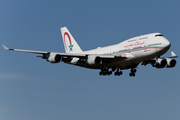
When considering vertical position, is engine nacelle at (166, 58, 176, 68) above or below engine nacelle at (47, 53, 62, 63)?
below

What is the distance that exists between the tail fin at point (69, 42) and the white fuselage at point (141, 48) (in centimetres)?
1491

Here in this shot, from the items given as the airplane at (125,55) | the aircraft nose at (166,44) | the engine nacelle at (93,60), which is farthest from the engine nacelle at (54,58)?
the aircraft nose at (166,44)

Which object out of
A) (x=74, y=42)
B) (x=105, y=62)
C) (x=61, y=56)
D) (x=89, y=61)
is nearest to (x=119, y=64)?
(x=105, y=62)

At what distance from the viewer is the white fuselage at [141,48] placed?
50906 mm

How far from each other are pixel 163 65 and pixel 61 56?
1888cm

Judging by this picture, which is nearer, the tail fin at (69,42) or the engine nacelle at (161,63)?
the engine nacelle at (161,63)

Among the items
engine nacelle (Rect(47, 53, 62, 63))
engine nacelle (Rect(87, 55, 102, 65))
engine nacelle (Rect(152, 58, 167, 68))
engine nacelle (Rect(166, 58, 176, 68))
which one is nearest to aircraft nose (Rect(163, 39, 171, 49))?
engine nacelle (Rect(152, 58, 167, 68))

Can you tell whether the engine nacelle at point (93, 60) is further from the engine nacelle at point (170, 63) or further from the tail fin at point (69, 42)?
the tail fin at point (69, 42)

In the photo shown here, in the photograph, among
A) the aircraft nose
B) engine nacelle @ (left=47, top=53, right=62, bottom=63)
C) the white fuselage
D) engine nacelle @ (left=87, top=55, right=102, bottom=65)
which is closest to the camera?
the aircraft nose

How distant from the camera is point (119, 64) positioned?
5741cm

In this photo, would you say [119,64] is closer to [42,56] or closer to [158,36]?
[158,36]

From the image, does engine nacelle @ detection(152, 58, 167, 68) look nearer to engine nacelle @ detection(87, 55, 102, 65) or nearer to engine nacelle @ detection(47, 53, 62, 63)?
engine nacelle @ detection(87, 55, 102, 65)

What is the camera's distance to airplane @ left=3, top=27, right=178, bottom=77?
5147 cm

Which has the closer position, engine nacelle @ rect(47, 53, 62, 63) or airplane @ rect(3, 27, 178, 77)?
airplane @ rect(3, 27, 178, 77)
